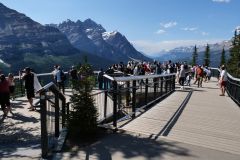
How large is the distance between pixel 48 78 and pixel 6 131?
47.0 ft

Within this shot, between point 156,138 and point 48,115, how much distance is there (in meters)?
2.56

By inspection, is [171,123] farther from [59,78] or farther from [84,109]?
[59,78]

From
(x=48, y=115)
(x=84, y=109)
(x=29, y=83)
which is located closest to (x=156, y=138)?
(x=84, y=109)

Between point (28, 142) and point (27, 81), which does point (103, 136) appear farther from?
point (27, 81)

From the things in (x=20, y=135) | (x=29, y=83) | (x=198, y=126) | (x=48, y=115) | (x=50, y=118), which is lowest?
(x=20, y=135)

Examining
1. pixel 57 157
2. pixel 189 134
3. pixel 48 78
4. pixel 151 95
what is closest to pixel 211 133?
pixel 189 134

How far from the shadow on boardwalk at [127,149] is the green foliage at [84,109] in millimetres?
502

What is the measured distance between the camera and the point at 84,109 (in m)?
8.85

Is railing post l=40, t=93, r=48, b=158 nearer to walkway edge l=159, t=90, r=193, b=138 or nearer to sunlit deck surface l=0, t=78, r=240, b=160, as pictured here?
sunlit deck surface l=0, t=78, r=240, b=160

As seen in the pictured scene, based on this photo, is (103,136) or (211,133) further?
(211,133)

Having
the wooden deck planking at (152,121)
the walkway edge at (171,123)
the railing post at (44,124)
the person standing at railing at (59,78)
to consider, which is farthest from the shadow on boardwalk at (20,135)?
the person standing at railing at (59,78)

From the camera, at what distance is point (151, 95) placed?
55.9 ft

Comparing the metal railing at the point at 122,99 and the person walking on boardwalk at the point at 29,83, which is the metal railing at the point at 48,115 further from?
the person walking on boardwalk at the point at 29,83

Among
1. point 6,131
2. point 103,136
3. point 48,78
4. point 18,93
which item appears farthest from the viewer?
point 48,78
